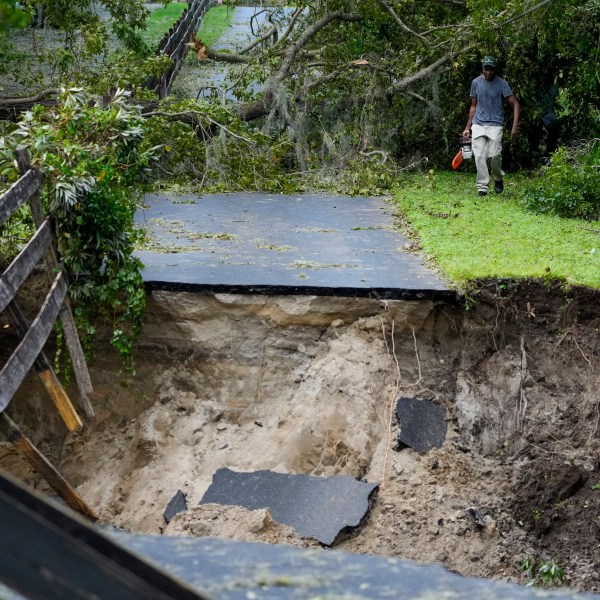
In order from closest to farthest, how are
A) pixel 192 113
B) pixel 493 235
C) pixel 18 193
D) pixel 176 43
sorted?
pixel 18 193, pixel 493 235, pixel 192 113, pixel 176 43

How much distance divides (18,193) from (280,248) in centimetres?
315

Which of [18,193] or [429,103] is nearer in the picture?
[18,193]

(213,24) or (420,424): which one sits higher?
(420,424)

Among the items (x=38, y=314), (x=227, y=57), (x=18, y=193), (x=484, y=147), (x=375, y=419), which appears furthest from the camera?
(x=227, y=57)

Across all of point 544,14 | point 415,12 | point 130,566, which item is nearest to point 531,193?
point 544,14

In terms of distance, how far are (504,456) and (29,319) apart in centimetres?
419

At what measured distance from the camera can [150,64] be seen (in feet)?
48.3

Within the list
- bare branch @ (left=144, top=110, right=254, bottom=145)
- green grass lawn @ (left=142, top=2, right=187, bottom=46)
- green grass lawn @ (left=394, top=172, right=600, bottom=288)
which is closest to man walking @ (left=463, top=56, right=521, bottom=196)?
green grass lawn @ (left=394, top=172, right=600, bottom=288)

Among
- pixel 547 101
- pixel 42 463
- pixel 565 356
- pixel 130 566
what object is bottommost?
pixel 547 101

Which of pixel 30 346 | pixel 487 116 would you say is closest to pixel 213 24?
pixel 487 116

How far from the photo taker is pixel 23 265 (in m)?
6.79

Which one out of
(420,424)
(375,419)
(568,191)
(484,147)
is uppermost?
(375,419)

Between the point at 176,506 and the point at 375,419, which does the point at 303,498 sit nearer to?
the point at 176,506

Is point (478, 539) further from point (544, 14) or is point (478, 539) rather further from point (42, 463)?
point (544, 14)
